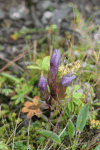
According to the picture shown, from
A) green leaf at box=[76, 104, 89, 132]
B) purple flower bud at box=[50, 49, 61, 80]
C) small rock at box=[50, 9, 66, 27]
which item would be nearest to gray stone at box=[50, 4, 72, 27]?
small rock at box=[50, 9, 66, 27]

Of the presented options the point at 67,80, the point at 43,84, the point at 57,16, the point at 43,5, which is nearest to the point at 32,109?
the point at 43,84

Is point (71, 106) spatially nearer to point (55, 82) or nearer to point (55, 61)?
point (55, 82)

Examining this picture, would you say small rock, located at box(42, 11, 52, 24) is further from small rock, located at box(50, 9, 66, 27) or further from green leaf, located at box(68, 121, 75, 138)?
green leaf, located at box(68, 121, 75, 138)

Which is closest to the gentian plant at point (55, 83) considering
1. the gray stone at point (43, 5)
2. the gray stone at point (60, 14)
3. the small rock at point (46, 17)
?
the gray stone at point (60, 14)

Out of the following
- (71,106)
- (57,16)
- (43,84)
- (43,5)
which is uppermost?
(43,5)

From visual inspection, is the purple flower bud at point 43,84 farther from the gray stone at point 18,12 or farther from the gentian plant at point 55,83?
the gray stone at point 18,12

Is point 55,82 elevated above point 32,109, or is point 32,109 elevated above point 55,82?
point 55,82
